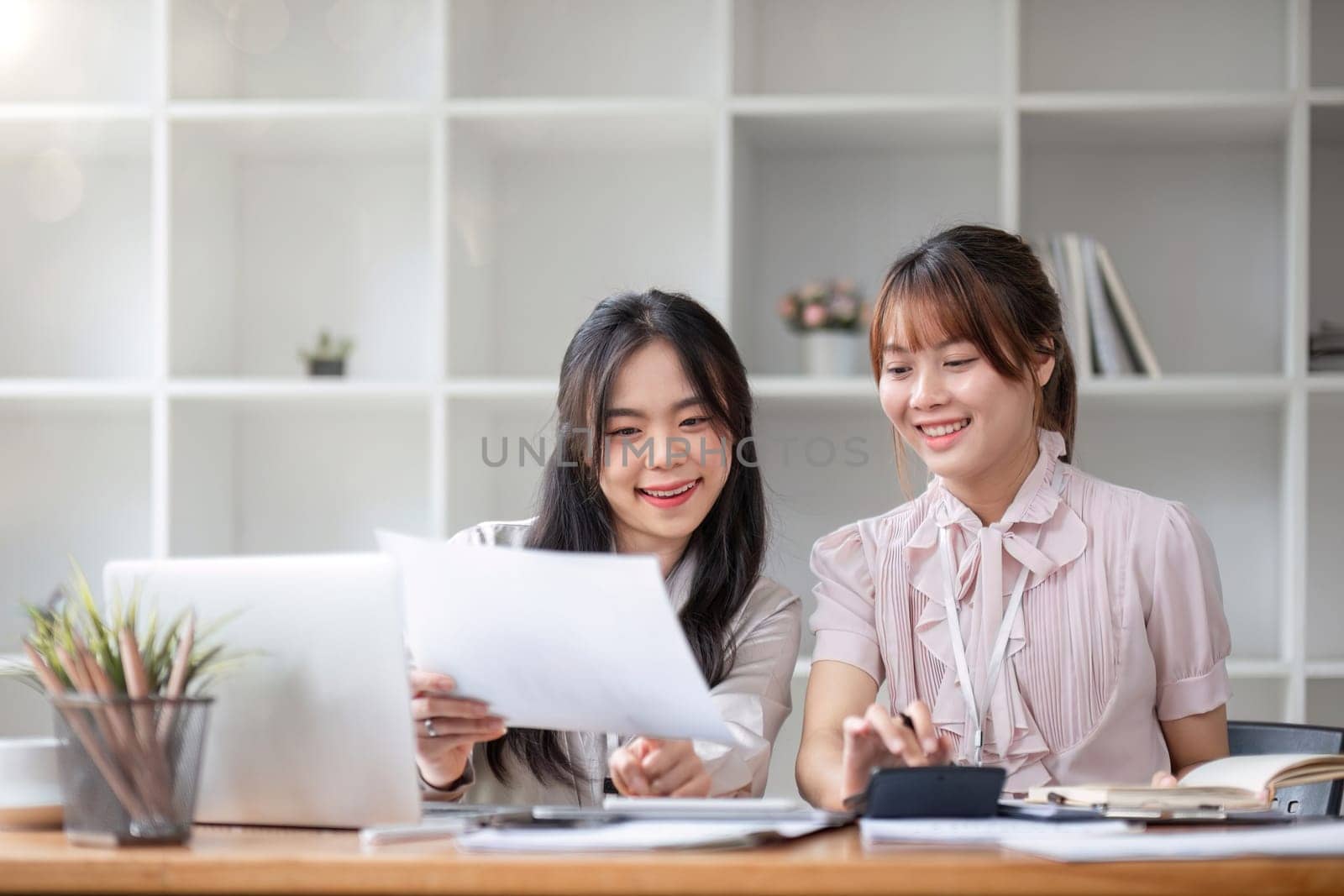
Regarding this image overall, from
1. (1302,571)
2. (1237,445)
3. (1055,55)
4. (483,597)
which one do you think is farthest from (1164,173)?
(483,597)

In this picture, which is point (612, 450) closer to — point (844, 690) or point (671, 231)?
point (844, 690)

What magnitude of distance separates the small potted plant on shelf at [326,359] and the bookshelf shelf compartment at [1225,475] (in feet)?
5.28

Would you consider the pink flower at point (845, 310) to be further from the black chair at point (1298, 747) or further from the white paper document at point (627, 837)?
the white paper document at point (627, 837)

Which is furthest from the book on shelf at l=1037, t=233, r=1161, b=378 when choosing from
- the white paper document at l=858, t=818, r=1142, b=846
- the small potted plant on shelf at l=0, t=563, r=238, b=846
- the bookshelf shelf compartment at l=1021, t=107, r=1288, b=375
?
the small potted plant on shelf at l=0, t=563, r=238, b=846

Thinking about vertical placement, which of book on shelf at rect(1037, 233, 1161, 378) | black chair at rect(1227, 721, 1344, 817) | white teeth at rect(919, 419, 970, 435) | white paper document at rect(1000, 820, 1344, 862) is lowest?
black chair at rect(1227, 721, 1344, 817)

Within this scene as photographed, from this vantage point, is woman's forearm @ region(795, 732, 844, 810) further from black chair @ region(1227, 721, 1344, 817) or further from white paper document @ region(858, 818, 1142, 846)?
black chair @ region(1227, 721, 1344, 817)

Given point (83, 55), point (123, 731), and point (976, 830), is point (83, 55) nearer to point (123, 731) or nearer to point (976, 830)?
point (123, 731)

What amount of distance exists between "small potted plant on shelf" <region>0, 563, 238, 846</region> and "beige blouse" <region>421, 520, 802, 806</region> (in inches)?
17.8

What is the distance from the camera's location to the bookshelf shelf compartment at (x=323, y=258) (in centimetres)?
307

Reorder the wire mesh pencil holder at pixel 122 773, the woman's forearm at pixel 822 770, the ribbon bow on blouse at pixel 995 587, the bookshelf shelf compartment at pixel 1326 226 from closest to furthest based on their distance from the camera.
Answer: the wire mesh pencil holder at pixel 122 773
the woman's forearm at pixel 822 770
the ribbon bow on blouse at pixel 995 587
the bookshelf shelf compartment at pixel 1326 226

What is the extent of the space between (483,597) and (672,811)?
0.23 meters

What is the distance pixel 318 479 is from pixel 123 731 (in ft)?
6.96

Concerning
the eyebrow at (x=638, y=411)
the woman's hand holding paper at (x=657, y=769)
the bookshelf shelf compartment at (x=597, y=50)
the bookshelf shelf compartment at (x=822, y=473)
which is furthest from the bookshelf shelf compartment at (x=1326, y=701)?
the woman's hand holding paper at (x=657, y=769)

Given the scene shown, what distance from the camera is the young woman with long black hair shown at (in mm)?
1669
